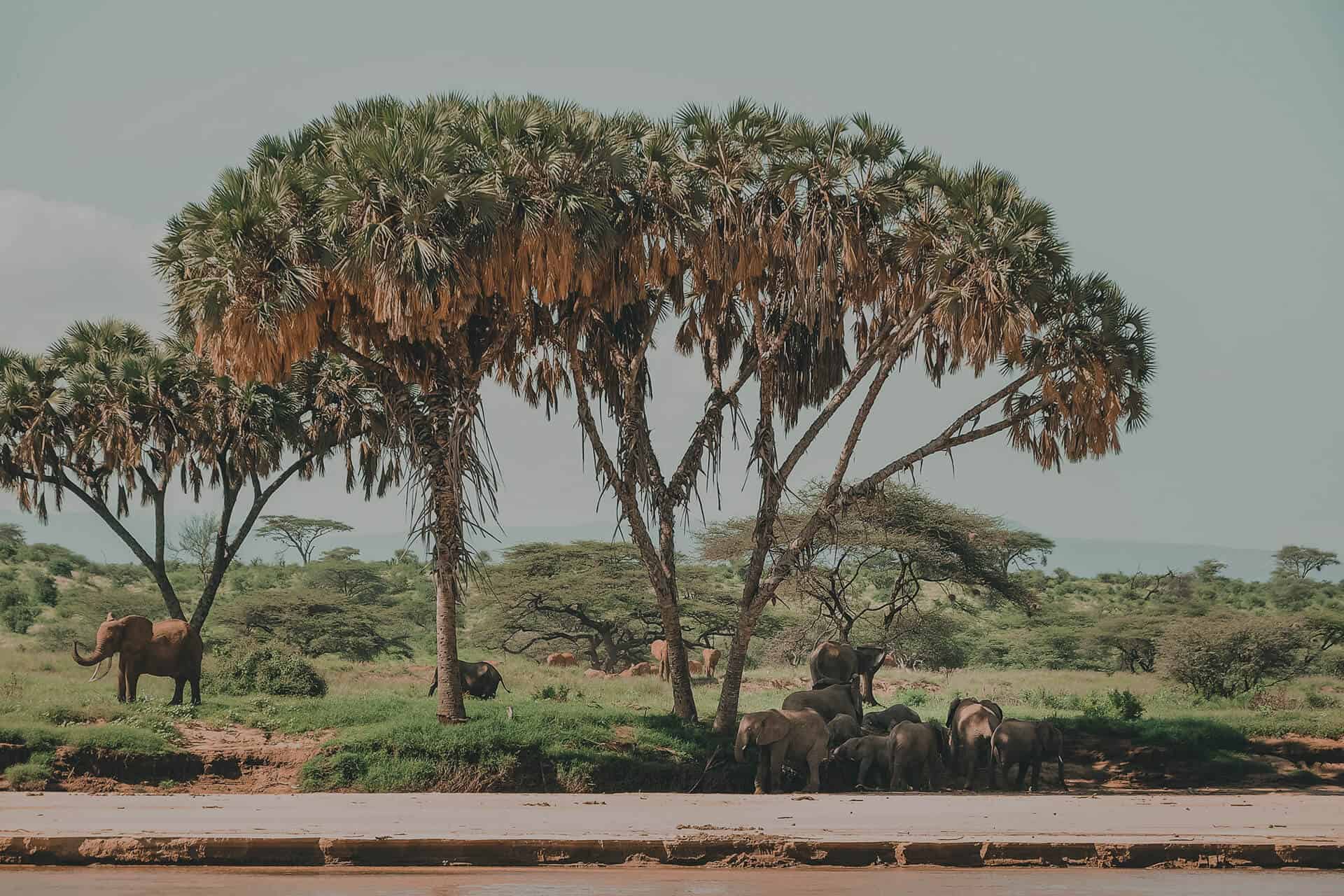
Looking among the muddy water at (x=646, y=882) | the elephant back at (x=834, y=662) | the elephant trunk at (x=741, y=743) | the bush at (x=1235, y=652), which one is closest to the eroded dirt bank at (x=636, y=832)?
the muddy water at (x=646, y=882)

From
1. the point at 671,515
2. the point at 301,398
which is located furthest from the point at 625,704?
the point at 301,398

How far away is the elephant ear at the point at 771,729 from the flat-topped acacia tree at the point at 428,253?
14.4 feet

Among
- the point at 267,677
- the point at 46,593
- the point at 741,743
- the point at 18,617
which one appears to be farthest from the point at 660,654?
the point at 46,593

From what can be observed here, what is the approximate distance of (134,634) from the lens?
73.3 ft

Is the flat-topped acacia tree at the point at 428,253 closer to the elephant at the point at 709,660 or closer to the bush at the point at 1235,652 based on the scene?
the elephant at the point at 709,660

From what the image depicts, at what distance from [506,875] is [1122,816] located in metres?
7.31

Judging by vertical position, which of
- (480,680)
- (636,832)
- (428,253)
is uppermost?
(428,253)

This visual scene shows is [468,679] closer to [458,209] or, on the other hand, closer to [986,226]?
[458,209]

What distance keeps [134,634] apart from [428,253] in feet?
28.5

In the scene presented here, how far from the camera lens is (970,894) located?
39.1ft

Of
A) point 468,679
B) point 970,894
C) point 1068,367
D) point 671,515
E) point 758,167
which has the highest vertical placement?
point 758,167

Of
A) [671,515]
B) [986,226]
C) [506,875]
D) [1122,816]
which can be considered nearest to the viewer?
[506,875]

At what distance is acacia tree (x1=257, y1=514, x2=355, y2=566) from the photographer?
74500mm

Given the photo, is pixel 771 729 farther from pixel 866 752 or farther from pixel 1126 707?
pixel 1126 707
